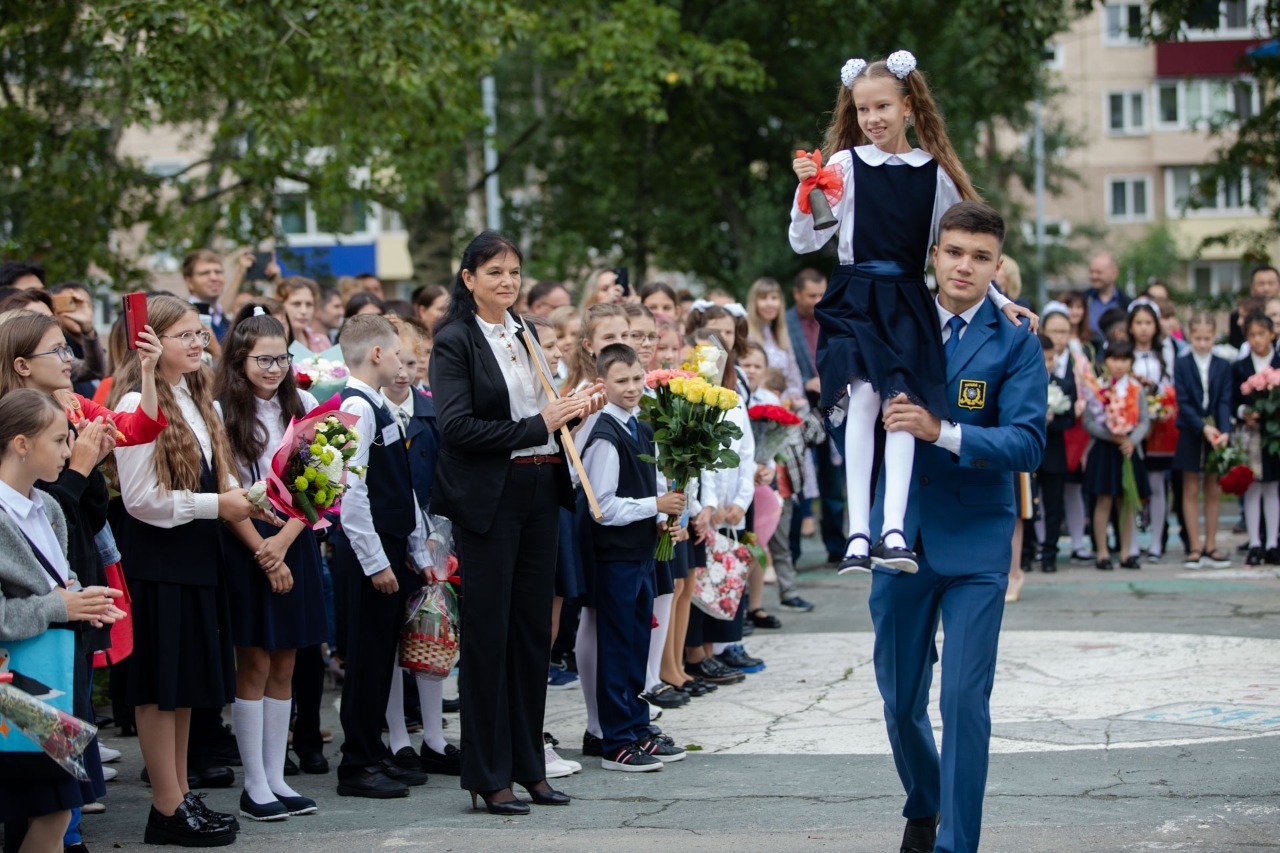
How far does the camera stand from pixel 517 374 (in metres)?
6.66

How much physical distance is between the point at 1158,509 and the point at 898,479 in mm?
9380

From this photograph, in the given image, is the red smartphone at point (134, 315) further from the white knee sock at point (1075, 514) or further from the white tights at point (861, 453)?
the white knee sock at point (1075, 514)

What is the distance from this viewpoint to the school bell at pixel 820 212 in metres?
5.64

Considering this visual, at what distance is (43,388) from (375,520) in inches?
67.1

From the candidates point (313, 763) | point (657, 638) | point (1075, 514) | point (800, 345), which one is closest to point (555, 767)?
point (313, 763)

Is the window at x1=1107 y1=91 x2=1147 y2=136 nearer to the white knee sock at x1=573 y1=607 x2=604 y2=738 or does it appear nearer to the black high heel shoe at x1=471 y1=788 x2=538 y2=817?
the white knee sock at x1=573 y1=607 x2=604 y2=738

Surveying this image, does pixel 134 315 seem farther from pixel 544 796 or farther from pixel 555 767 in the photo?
pixel 555 767

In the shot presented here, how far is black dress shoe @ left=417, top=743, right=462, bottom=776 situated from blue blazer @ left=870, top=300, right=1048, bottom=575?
9.80 feet

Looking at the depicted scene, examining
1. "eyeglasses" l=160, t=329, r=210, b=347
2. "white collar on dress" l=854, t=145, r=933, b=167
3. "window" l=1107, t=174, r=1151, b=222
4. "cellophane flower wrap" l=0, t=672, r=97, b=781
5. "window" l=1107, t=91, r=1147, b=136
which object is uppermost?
"window" l=1107, t=91, r=1147, b=136

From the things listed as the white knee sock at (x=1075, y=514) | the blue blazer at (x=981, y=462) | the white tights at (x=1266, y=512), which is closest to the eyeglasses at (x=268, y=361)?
the blue blazer at (x=981, y=462)

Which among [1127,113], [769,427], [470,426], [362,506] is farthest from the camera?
[1127,113]

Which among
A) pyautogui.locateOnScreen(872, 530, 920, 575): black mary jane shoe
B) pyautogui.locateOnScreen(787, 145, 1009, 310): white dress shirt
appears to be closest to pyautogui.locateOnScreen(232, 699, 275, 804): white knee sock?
pyautogui.locateOnScreen(872, 530, 920, 575): black mary jane shoe

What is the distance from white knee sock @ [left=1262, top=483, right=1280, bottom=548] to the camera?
13.5m

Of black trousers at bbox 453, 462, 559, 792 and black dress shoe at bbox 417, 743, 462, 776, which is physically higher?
black trousers at bbox 453, 462, 559, 792
